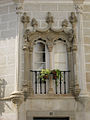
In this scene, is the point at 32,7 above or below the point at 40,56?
above

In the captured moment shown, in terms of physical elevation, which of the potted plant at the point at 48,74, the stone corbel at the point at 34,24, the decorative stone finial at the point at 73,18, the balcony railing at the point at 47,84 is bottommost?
the balcony railing at the point at 47,84

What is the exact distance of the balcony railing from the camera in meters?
9.27

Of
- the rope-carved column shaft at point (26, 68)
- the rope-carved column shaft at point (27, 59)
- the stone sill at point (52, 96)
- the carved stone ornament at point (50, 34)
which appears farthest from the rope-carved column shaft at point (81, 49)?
the rope-carved column shaft at point (26, 68)

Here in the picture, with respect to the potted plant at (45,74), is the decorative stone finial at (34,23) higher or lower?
higher

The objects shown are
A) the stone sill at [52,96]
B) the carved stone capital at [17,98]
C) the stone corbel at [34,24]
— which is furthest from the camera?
the stone corbel at [34,24]

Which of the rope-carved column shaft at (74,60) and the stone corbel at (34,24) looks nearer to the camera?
the rope-carved column shaft at (74,60)

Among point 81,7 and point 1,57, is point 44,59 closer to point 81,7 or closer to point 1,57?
point 1,57

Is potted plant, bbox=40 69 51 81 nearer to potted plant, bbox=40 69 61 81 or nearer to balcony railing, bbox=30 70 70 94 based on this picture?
potted plant, bbox=40 69 61 81

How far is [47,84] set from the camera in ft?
30.6

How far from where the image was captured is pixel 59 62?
9648 millimetres

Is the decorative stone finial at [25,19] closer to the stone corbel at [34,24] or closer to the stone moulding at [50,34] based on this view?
the stone moulding at [50,34]

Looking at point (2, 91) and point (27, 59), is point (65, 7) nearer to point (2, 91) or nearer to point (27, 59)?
point (27, 59)

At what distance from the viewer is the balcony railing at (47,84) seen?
927cm

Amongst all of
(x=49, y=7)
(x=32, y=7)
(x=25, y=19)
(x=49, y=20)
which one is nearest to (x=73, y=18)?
(x=49, y=20)
